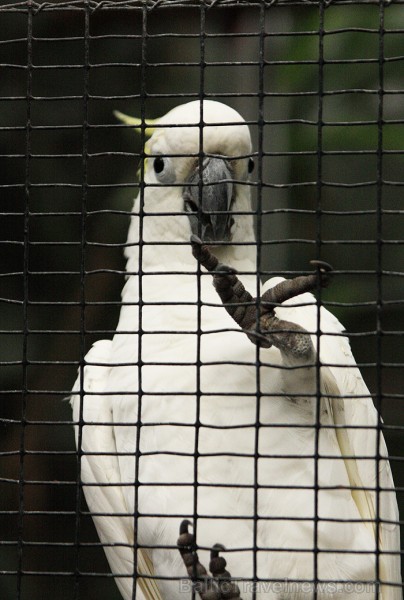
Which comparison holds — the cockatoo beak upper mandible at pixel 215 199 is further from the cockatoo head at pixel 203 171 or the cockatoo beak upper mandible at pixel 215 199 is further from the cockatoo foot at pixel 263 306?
the cockatoo foot at pixel 263 306

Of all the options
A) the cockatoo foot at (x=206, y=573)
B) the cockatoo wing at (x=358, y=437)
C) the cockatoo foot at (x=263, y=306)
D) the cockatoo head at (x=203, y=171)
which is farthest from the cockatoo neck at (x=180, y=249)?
the cockatoo foot at (x=206, y=573)

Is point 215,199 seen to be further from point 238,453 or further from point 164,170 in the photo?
point 238,453

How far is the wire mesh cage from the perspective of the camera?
1512mm

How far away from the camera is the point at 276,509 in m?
1.73

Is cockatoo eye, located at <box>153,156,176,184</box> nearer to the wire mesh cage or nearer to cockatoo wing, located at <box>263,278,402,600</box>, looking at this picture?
the wire mesh cage

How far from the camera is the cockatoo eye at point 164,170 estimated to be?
2.07 meters

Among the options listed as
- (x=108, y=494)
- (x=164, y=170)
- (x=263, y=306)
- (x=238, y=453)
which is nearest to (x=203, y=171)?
(x=164, y=170)

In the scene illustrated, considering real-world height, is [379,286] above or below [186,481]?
above

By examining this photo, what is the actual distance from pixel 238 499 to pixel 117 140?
1872 millimetres

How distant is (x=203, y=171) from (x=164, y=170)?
0.68 ft

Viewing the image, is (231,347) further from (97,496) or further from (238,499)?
(97,496)

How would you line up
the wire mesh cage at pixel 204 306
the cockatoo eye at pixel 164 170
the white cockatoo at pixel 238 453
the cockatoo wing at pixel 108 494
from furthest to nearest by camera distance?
1. the cockatoo eye at pixel 164 170
2. the cockatoo wing at pixel 108 494
3. the white cockatoo at pixel 238 453
4. the wire mesh cage at pixel 204 306

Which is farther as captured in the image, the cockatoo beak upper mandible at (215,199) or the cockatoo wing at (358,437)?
the cockatoo beak upper mandible at (215,199)

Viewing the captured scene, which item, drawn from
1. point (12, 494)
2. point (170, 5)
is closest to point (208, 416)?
point (170, 5)
